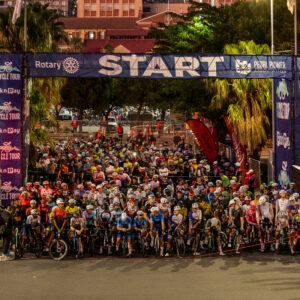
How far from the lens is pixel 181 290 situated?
14.1m

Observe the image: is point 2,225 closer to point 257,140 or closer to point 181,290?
point 181,290

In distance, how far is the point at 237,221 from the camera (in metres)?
18.1

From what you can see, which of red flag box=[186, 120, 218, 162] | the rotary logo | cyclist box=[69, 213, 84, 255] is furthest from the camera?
red flag box=[186, 120, 218, 162]

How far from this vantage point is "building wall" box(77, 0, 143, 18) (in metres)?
148

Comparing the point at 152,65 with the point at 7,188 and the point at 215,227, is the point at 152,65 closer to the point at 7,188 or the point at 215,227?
the point at 7,188

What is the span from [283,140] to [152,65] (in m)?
5.23

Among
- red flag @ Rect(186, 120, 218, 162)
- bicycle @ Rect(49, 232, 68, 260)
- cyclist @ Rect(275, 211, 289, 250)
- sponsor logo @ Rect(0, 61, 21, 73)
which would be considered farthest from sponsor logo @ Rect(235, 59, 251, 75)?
bicycle @ Rect(49, 232, 68, 260)

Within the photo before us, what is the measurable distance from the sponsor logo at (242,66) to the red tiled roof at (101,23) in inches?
Result: 4594

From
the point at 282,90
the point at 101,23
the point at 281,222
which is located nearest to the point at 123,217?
the point at 281,222

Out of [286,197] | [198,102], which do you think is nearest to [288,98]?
[286,197]

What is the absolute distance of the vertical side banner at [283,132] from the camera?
2242 centimetres

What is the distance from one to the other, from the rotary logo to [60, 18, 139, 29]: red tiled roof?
116711 millimetres

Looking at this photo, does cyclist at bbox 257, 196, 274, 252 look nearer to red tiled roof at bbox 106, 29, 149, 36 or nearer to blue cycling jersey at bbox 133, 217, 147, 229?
blue cycling jersey at bbox 133, 217, 147, 229

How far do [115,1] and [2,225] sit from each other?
449 ft
